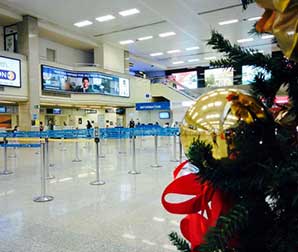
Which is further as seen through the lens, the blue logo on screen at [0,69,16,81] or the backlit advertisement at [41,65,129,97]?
the backlit advertisement at [41,65,129,97]

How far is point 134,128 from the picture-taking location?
25.2ft

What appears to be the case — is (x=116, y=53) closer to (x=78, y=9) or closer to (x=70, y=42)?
(x=70, y=42)

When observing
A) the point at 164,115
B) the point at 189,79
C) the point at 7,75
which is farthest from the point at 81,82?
the point at 189,79

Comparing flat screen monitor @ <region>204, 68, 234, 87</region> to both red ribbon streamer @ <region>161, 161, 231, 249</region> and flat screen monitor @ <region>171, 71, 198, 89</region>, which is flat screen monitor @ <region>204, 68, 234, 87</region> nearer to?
red ribbon streamer @ <region>161, 161, 231, 249</region>

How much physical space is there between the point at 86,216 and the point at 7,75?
41.5 feet

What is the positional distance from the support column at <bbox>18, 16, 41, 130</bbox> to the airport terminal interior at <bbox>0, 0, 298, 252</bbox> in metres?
0.05

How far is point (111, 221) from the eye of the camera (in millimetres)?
3039

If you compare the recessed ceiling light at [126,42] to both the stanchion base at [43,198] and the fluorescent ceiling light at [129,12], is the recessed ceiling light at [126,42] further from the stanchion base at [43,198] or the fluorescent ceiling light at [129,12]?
the stanchion base at [43,198]

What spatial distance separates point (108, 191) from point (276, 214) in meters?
4.06

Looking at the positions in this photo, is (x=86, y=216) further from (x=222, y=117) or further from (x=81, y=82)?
(x=81, y=82)

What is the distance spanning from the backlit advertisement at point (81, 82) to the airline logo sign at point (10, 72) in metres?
1.63

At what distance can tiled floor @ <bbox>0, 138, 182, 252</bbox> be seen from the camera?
247 centimetres

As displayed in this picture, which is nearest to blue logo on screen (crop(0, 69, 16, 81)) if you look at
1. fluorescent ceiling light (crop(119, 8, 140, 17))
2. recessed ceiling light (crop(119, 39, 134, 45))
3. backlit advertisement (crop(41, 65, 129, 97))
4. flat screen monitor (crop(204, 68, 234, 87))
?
backlit advertisement (crop(41, 65, 129, 97))

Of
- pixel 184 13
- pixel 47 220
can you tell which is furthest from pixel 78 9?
pixel 47 220
